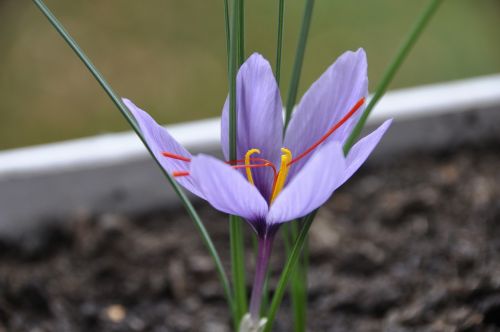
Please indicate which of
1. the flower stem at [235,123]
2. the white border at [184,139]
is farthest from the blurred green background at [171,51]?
the flower stem at [235,123]

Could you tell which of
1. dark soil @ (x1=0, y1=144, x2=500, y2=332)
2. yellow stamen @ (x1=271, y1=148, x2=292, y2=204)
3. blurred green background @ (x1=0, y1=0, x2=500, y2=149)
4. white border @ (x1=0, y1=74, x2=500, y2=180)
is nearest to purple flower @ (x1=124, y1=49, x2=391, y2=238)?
yellow stamen @ (x1=271, y1=148, x2=292, y2=204)

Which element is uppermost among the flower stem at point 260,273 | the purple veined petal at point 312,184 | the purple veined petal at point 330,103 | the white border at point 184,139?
the white border at point 184,139

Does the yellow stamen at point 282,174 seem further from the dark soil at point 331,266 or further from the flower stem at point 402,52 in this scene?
the dark soil at point 331,266

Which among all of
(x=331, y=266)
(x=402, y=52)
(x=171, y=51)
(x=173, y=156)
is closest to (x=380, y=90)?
(x=402, y=52)

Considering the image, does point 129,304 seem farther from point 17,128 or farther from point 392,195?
point 17,128

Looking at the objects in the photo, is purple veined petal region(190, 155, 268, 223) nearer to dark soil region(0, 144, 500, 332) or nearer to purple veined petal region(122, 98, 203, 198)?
purple veined petal region(122, 98, 203, 198)

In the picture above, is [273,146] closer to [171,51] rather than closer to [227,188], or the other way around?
[227,188]

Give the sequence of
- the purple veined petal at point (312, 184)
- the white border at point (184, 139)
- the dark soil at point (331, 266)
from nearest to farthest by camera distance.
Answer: the purple veined petal at point (312, 184)
the dark soil at point (331, 266)
the white border at point (184, 139)

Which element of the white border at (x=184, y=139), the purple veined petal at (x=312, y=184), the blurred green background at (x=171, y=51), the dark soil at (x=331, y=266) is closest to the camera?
the purple veined petal at (x=312, y=184)
